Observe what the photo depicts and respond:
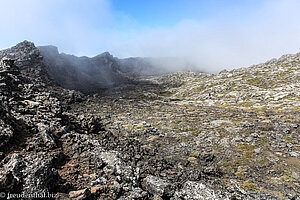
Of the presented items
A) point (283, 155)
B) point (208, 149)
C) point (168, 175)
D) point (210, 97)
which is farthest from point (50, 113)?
point (210, 97)

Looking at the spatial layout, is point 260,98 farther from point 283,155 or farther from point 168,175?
point 168,175

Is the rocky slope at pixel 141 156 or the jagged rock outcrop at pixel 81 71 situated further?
the jagged rock outcrop at pixel 81 71

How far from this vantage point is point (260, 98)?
183ft

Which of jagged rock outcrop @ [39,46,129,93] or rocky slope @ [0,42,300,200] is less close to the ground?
jagged rock outcrop @ [39,46,129,93]

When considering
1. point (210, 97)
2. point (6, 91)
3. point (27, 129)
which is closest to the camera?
point (27, 129)

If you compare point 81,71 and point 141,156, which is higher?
point 81,71

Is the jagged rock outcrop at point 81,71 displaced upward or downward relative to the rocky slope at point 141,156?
upward

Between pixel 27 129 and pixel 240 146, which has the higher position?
pixel 27 129

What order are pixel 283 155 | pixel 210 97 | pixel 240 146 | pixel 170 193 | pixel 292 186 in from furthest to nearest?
pixel 210 97, pixel 240 146, pixel 283 155, pixel 292 186, pixel 170 193

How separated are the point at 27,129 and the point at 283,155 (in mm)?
29309

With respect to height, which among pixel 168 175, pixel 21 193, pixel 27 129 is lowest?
pixel 168 175

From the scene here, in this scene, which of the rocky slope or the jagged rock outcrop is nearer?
the rocky slope

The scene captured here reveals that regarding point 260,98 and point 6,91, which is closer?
point 6,91

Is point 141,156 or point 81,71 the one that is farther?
point 81,71
